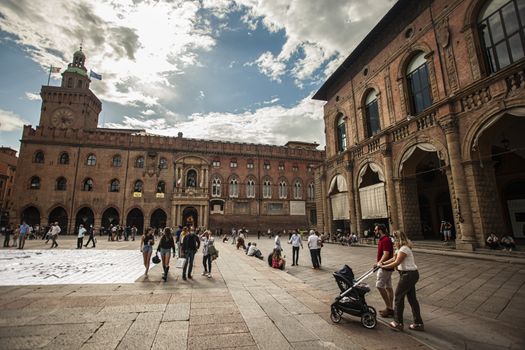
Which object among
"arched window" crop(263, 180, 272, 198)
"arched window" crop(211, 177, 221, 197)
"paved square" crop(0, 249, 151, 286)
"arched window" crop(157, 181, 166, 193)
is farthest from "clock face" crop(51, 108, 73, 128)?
"paved square" crop(0, 249, 151, 286)

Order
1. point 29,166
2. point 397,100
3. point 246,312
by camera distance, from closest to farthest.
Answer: point 246,312
point 397,100
point 29,166

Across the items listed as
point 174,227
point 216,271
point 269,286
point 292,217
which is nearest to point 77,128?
point 174,227

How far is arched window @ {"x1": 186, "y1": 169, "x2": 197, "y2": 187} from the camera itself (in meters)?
34.2

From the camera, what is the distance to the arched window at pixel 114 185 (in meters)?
31.5

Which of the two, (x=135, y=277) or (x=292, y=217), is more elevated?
(x=292, y=217)

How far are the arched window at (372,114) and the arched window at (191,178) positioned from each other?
24.0 m

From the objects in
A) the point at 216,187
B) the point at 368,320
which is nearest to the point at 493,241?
the point at 368,320

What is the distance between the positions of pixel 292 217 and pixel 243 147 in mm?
12970

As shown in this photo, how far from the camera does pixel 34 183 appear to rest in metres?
29.7

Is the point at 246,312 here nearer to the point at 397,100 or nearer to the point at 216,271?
the point at 216,271

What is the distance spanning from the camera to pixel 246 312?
15.3ft

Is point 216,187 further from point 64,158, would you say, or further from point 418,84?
point 418,84

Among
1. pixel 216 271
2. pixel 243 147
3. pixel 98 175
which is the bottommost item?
pixel 216 271

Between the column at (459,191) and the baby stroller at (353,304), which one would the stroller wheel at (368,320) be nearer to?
the baby stroller at (353,304)
